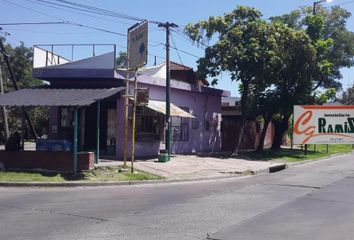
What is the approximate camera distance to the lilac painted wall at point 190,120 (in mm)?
24109

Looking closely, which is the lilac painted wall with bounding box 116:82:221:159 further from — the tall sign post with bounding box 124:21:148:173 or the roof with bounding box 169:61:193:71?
the tall sign post with bounding box 124:21:148:173

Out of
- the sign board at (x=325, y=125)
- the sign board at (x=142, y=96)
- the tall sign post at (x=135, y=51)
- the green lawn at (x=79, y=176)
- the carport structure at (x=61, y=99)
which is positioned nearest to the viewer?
the sign board at (x=325, y=125)

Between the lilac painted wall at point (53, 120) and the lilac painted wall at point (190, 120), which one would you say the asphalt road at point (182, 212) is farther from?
the lilac painted wall at point (53, 120)

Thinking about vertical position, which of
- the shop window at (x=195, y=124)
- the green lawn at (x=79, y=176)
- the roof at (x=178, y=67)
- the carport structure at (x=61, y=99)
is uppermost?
the roof at (x=178, y=67)

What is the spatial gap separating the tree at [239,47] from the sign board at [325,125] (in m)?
18.3

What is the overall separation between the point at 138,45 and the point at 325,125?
10.2m

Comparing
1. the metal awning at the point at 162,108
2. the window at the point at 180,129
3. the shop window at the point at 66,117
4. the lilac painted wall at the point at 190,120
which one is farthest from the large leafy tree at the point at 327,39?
the shop window at the point at 66,117

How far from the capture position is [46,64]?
82.3 feet

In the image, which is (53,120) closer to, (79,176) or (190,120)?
(79,176)

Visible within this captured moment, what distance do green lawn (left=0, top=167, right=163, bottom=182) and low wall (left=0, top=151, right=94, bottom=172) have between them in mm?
487

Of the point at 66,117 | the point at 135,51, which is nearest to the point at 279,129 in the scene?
the point at 66,117

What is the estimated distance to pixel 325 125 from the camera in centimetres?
1004

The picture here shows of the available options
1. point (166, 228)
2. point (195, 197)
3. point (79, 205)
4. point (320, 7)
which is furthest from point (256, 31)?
point (166, 228)

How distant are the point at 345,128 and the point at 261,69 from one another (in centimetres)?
1935
